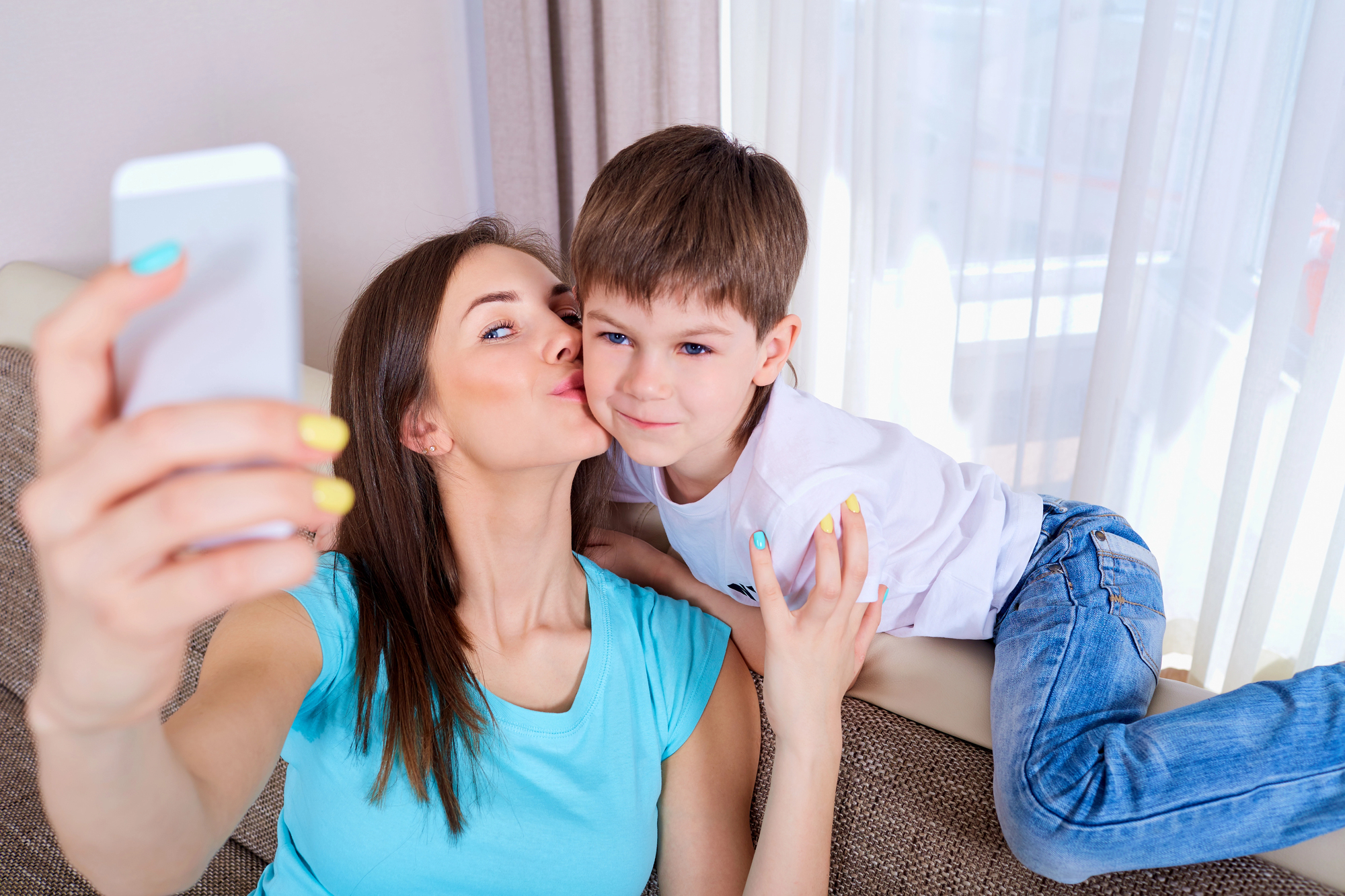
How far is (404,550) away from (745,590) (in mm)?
451

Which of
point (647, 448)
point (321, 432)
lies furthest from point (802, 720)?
point (321, 432)

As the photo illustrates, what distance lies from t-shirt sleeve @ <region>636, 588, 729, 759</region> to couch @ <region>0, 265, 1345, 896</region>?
0.10 m

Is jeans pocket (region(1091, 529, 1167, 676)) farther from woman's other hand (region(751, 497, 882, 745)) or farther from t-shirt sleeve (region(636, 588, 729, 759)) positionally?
t-shirt sleeve (region(636, 588, 729, 759))

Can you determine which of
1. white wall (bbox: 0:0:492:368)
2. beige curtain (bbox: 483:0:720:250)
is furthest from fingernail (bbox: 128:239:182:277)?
white wall (bbox: 0:0:492:368)

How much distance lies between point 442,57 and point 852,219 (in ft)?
4.13

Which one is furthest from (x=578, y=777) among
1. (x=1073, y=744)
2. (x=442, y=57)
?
(x=442, y=57)

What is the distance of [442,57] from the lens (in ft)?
7.84

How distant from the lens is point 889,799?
953mm

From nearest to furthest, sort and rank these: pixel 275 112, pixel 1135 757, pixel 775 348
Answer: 1. pixel 1135 757
2. pixel 775 348
3. pixel 275 112

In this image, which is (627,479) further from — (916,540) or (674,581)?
(916,540)

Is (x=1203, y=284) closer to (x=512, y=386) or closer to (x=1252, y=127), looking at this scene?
(x=1252, y=127)

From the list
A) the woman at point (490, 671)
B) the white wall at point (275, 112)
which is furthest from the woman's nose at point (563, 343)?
the white wall at point (275, 112)

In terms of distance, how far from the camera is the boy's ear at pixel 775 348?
1.13 m

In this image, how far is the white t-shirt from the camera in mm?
1079
